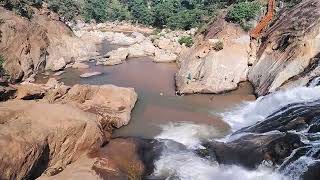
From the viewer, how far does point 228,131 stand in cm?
2508

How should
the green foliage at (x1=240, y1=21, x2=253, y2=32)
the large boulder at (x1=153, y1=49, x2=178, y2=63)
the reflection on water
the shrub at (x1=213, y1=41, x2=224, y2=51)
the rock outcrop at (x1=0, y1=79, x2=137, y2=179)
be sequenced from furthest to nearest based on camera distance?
the large boulder at (x1=153, y1=49, x2=178, y2=63)
the green foliage at (x1=240, y1=21, x2=253, y2=32)
the shrub at (x1=213, y1=41, x2=224, y2=51)
the reflection on water
the rock outcrop at (x1=0, y1=79, x2=137, y2=179)

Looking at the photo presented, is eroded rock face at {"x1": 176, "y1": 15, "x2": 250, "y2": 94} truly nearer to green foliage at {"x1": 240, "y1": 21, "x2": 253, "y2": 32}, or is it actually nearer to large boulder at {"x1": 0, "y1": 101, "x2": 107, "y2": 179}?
green foliage at {"x1": 240, "y1": 21, "x2": 253, "y2": 32}

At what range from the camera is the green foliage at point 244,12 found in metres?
38.7

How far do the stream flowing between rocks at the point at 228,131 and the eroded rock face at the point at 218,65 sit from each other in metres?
0.96

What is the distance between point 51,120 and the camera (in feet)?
65.3

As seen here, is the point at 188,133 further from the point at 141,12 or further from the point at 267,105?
the point at 141,12

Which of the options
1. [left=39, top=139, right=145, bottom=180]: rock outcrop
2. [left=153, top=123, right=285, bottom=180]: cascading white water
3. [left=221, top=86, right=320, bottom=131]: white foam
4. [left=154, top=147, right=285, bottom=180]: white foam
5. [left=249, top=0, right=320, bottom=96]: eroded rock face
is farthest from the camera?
[left=249, top=0, right=320, bottom=96]: eroded rock face

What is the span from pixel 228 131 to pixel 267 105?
12.4ft

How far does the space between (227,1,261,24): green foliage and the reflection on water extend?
8190 mm

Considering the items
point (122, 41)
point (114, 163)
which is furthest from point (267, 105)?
point (122, 41)

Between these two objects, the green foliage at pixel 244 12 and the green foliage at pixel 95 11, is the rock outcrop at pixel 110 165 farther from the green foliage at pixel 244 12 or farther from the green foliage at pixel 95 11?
the green foliage at pixel 95 11

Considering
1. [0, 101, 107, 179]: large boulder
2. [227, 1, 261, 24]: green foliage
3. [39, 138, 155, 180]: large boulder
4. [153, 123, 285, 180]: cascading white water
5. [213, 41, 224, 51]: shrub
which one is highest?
[227, 1, 261, 24]: green foliage

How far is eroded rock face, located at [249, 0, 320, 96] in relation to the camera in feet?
92.6

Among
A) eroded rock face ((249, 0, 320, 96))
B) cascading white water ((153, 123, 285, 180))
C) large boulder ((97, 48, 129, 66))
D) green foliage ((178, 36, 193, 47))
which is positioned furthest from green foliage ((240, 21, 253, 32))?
cascading white water ((153, 123, 285, 180))
